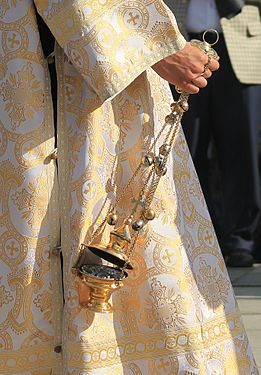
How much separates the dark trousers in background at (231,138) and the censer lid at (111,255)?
12.7 ft

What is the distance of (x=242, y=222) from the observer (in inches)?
272

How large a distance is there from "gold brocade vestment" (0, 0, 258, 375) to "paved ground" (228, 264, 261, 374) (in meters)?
1.47

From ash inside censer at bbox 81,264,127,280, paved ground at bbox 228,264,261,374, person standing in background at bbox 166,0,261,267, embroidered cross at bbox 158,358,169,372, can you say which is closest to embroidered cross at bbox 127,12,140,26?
ash inside censer at bbox 81,264,127,280

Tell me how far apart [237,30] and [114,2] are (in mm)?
3721

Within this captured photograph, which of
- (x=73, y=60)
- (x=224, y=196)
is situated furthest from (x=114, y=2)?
(x=224, y=196)

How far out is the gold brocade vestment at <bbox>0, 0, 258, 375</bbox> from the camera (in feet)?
10.00

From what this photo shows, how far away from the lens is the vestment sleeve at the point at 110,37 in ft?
9.80

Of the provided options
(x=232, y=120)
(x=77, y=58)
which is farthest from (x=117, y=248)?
(x=232, y=120)

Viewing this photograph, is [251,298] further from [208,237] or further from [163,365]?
[163,365]

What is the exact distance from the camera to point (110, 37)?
9.84 feet

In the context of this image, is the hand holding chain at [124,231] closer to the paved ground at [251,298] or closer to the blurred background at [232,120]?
the paved ground at [251,298]

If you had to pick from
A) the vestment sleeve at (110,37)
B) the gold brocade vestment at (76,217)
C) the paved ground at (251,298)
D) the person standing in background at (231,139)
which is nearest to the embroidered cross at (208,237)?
the gold brocade vestment at (76,217)

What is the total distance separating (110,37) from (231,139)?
4.07 meters

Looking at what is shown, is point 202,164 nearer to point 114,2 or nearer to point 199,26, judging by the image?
point 199,26
